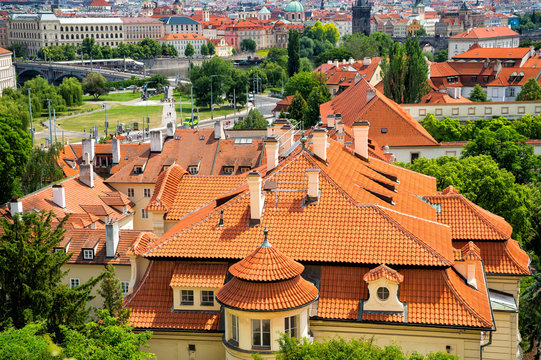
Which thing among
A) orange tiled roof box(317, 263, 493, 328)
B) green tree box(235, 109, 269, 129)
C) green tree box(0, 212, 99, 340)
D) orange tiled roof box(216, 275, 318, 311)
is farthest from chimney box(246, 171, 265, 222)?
green tree box(235, 109, 269, 129)

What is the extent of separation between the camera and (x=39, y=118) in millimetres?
161125

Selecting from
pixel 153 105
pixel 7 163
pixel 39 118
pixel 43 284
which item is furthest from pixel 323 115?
pixel 153 105

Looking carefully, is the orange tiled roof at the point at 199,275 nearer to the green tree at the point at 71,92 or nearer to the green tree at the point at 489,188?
the green tree at the point at 489,188

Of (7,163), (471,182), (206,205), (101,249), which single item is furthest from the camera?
(7,163)

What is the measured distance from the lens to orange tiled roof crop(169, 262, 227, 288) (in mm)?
29428

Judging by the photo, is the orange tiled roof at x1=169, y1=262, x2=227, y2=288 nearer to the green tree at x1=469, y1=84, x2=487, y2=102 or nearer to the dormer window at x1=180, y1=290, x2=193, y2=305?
the dormer window at x1=180, y1=290, x2=193, y2=305

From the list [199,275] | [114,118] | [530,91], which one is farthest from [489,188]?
[114,118]

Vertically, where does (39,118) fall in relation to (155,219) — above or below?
below

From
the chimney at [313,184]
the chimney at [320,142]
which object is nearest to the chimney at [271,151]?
the chimney at [320,142]

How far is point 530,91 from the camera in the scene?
113 meters

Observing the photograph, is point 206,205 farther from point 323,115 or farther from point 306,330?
point 323,115

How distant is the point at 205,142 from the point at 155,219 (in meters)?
37.7

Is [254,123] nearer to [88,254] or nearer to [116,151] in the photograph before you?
[116,151]

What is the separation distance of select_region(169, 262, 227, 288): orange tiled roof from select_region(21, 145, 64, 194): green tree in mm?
50984
